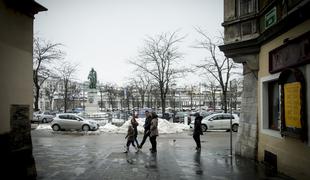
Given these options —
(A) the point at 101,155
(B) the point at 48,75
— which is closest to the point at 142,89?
(B) the point at 48,75

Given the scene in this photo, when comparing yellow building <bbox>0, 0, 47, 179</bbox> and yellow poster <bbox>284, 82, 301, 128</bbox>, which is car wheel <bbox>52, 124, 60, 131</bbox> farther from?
yellow poster <bbox>284, 82, 301, 128</bbox>

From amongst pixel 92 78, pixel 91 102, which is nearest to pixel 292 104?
pixel 92 78

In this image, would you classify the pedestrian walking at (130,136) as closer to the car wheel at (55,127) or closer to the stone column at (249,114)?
the stone column at (249,114)

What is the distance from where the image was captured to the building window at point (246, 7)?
13141mm

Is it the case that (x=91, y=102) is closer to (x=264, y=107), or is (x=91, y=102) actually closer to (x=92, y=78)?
(x=92, y=78)

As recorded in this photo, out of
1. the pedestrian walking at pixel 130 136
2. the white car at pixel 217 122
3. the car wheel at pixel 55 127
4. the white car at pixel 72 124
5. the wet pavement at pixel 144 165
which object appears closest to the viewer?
the wet pavement at pixel 144 165

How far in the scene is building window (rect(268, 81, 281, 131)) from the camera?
37.4 feet

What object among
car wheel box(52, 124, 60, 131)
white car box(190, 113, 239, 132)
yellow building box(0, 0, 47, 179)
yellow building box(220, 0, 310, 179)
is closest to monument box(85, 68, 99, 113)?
car wheel box(52, 124, 60, 131)

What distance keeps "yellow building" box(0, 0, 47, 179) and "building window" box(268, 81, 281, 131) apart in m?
7.57

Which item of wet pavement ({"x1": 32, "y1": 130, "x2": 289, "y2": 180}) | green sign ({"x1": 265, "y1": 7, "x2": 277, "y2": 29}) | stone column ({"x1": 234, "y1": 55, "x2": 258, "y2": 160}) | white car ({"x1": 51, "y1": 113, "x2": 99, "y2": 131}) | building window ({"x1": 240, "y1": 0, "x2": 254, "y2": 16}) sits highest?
building window ({"x1": 240, "y1": 0, "x2": 254, "y2": 16})

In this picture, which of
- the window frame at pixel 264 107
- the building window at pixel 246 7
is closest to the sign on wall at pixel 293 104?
the window frame at pixel 264 107

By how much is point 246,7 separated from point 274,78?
3715 millimetres

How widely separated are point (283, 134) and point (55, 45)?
30.9 meters

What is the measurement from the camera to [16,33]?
30.5 ft
